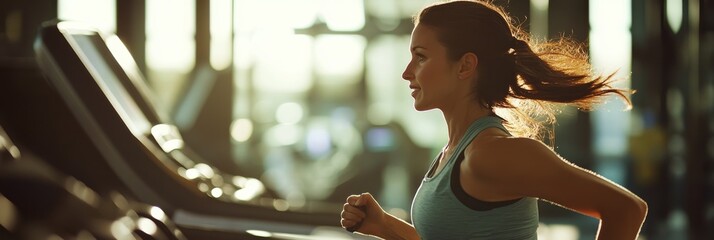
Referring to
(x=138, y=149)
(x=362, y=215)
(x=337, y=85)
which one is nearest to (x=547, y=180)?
(x=362, y=215)

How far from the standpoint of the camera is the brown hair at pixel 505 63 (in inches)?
54.5

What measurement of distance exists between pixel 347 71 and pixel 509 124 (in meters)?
6.26

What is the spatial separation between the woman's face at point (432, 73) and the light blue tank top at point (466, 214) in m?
0.08

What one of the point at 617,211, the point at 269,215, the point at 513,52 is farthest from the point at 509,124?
the point at 269,215

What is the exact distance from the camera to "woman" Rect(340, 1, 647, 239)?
1.23 metres

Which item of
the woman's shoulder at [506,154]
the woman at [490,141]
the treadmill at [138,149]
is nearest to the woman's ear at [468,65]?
the woman at [490,141]

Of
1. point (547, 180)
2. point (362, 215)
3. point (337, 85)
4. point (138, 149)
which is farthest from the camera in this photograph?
point (337, 85)

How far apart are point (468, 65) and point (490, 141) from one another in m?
0.16

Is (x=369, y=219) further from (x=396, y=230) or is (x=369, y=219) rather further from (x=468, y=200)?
(x=468, y=200)

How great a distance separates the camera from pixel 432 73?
4.58 ft

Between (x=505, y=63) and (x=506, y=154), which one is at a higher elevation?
(x=505, y=63)

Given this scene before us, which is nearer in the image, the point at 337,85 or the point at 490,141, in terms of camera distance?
the point at 490,141

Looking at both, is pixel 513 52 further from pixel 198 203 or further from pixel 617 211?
pixel 198 203

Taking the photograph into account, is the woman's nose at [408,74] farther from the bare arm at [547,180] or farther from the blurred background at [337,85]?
the blurred background at [337,85]
